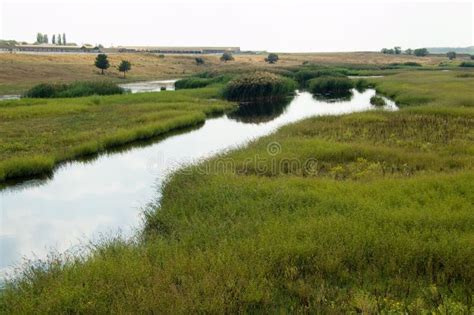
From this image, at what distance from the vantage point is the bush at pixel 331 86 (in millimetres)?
58281

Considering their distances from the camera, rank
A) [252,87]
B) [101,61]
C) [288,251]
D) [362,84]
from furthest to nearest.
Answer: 1. [101,61]
2. [362,84]
3. [252,87]
4. [288,251]

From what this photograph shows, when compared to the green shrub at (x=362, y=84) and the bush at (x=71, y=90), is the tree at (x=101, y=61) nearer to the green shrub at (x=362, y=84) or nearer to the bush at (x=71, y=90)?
the bush at (x=71, y=90)

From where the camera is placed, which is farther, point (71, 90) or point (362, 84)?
point (362, 84)

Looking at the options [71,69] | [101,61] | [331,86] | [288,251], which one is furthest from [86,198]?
[71,69]

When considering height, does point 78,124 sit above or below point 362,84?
below

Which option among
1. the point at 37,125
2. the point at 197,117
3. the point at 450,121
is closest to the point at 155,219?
the point at 450,121

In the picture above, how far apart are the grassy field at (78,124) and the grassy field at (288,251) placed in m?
8.48

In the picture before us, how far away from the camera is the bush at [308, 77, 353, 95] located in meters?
58.3

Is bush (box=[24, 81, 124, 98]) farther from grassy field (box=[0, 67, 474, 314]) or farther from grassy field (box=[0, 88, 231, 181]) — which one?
grassy field (box=[0, 67, 474, 314])

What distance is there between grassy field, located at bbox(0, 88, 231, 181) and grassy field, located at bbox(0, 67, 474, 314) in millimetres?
8482

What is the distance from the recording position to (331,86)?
193 ft

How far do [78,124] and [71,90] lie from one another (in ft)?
71.9

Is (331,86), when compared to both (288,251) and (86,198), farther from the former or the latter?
(288,251)

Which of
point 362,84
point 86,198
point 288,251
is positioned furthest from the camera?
point 362,84
